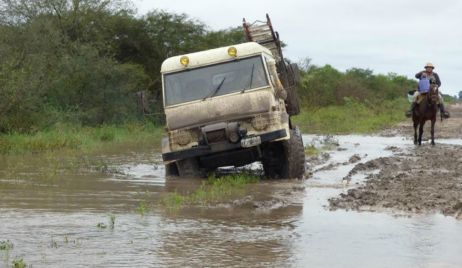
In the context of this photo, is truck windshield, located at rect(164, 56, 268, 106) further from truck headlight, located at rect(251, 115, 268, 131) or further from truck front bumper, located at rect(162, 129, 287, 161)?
truck front bumper, located at rect(162, 129, 287, 161)

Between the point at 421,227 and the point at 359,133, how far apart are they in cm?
1864

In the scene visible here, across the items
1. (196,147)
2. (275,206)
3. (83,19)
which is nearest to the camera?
(275,206)

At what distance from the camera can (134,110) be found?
25.7 metres

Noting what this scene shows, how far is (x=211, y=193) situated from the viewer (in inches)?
348

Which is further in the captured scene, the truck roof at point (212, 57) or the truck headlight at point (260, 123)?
the truck roof at point (212, 57)

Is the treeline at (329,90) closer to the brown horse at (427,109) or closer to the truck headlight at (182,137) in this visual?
the brown horse at (427,109)

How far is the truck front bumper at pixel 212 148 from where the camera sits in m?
10.2

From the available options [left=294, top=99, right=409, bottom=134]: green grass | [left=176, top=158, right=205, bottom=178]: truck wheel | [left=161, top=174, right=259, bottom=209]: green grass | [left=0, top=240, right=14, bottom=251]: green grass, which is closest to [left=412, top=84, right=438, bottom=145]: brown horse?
[left=294, top=99, right=409, bottom=134]: green grass

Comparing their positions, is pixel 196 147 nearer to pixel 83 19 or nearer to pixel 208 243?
pixel 208 243

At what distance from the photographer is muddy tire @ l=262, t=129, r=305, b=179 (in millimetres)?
10688

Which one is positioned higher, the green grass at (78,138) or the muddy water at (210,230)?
the green grass at (78,138)

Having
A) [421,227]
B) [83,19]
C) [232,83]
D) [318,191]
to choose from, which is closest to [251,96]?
[232,83]

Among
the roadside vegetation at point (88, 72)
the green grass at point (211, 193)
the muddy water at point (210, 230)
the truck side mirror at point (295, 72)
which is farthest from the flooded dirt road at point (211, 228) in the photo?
the roadside vegetation at point (88, 72)

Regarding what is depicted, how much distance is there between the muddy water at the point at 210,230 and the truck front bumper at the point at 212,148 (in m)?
0.55
